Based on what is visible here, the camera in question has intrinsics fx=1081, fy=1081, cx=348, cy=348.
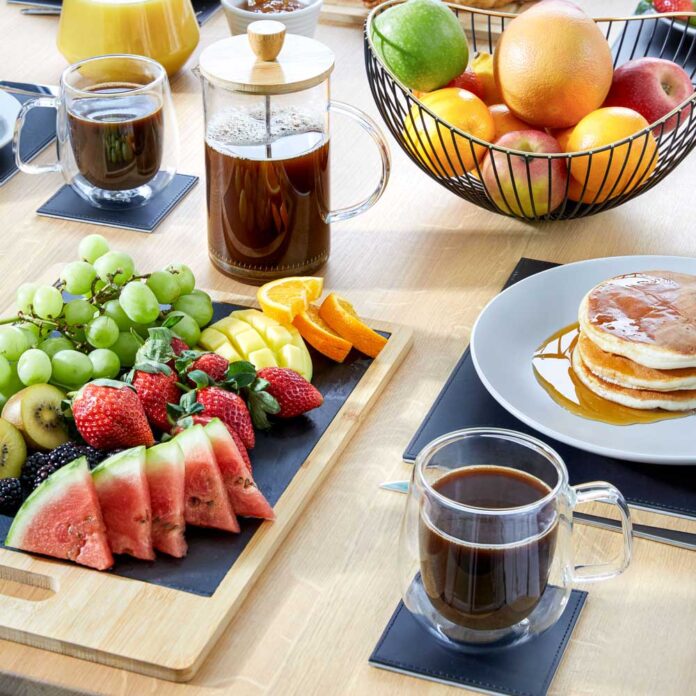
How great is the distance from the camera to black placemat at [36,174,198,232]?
158 centimetres

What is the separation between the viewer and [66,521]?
99cm

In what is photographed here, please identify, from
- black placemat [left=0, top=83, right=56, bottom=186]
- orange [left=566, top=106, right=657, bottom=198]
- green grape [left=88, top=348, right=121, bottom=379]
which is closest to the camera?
green grape [left=88, top=348, right=121, bottom=379]

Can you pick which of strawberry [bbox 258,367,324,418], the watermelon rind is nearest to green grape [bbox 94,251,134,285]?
strawberry [bbox 258,367,324,418]

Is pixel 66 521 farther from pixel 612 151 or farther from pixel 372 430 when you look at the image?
pixel 612 151

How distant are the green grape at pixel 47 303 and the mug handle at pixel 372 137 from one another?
15.2 inches

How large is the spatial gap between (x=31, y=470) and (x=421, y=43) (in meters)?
0.80

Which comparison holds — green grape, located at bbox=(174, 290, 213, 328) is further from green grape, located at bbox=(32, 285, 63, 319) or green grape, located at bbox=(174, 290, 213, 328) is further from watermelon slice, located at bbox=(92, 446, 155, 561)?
watermelon slice, located at bbox=(92, 446, 155, 561)

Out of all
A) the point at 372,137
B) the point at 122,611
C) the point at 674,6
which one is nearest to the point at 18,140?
the point at 372,137

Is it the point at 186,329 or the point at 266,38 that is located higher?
the point at 266,38

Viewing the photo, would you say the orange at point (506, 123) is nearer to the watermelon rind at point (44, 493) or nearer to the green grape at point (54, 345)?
the green grape at point (54, 345)

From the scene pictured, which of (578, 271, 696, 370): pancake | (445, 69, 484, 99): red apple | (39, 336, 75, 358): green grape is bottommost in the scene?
(39, 336, 75, 358): green grape

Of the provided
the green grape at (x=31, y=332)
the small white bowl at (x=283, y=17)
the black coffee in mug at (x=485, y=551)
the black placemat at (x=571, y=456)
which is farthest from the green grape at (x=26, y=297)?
the small white bowl at (x=283, y=17)

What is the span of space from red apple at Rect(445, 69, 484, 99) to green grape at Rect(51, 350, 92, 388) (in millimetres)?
693

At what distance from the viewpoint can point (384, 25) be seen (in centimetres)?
151
